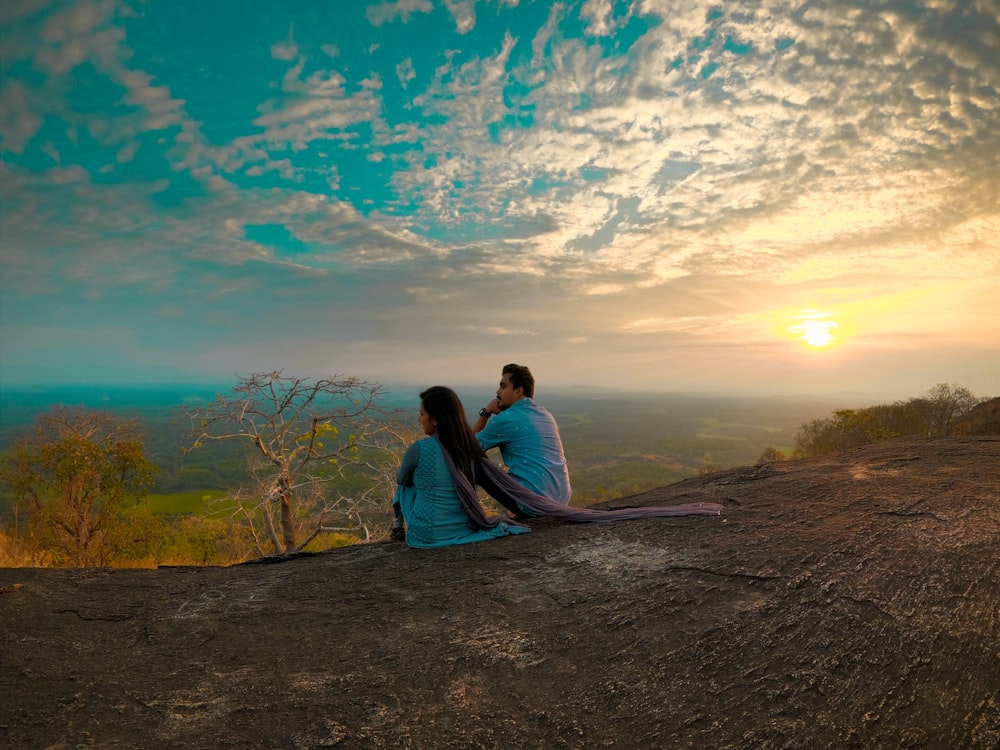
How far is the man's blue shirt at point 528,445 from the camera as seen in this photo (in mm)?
6113

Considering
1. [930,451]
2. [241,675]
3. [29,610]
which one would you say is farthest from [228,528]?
[930,451]

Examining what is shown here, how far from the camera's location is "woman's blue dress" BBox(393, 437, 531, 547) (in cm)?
516

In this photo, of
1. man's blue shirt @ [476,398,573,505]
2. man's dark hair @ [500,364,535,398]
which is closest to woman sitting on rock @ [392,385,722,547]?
man's blue shirt @ [476,398,573,505]

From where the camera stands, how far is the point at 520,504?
597cm

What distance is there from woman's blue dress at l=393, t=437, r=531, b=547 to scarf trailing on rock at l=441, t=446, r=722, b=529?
8 centimetres

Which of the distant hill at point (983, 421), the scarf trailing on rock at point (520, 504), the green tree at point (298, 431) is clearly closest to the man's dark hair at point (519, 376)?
the scarf trailing on rock at point (520, 504)

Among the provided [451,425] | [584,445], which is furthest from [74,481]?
[584,445]

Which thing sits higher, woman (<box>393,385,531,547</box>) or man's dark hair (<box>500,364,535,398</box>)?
man's dark hair (<box>500,364,535,398</box>)

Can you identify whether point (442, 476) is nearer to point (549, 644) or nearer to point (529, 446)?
point (529, 446)

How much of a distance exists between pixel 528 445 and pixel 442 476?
1.39 metres

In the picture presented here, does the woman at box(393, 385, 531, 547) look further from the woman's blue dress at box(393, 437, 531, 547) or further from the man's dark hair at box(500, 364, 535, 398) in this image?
the man's dark hair at box(500, 364, 535, 398)

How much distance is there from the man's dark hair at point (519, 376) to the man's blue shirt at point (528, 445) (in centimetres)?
32

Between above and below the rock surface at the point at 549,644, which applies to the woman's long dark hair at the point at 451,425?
above

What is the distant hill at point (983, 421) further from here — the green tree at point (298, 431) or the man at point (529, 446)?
the green tree at point (298, 431)
